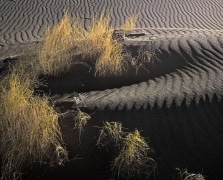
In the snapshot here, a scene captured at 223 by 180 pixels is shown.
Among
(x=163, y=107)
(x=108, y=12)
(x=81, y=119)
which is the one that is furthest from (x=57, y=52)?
(x=108, y=12)

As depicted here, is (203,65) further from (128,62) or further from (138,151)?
A: (138,151)

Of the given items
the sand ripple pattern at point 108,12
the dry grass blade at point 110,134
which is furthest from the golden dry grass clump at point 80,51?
the sand ripple pattern at point 108,12

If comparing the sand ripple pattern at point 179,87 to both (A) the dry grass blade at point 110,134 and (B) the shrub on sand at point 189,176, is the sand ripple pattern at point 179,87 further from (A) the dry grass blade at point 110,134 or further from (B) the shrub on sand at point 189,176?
(B) the shrub on sand at point 189,176

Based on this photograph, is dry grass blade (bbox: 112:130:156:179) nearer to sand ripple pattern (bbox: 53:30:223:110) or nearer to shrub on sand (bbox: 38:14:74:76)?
sand ripple pattern (bbox: 53:30:223:110)

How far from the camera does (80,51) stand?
6.74m

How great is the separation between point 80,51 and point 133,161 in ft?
10.5

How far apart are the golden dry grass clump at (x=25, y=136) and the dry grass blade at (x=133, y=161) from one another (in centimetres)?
62

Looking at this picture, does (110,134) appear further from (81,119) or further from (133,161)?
(133,161)

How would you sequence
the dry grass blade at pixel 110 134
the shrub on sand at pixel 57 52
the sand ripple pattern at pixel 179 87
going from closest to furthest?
the dry grass blade at pixel 110 134 → the sand ripple pattern at pixel 179 87 → the shrub on sand at pixel 57 52

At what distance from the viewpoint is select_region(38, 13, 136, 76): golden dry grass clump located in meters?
6.00

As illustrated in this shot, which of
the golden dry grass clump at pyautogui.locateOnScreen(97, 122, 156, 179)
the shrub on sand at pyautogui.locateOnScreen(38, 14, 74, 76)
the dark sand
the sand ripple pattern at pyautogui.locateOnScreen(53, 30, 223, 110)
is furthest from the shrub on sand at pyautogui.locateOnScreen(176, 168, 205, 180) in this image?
the shrub on sand at pyautogui.locateOnScreen(38, 14, 74, 76)

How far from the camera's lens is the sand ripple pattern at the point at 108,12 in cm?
1190

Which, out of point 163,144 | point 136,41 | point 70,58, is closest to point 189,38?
point 136,41

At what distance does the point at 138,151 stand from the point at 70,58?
2833 mm
